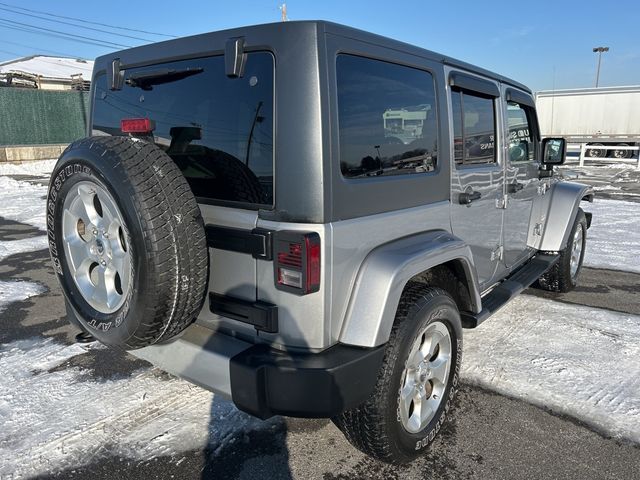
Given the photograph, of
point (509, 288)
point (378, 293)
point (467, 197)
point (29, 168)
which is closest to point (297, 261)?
point (378, 293)

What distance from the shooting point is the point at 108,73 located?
2662 mm

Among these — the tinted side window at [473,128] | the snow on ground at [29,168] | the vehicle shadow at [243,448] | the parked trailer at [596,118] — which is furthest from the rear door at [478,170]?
the parked trailer at [596,118]

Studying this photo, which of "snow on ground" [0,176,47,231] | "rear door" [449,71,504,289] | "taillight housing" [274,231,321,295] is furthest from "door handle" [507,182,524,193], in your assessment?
"snow on ground" [0,176,47,231]

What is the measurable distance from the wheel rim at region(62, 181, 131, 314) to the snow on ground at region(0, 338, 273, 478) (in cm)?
83

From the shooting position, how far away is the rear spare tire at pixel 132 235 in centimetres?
192

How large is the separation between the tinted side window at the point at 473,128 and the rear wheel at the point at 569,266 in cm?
193

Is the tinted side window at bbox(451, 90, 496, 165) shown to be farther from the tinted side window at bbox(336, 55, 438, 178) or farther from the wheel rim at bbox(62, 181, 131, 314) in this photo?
the wheel rim at bbox(62, 181, 131, 314)

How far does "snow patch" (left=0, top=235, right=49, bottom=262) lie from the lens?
6.53 m

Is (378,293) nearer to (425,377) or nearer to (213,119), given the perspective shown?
(425,377)

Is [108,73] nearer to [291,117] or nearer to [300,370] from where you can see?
[291,117]

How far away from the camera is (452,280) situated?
9.39 ft

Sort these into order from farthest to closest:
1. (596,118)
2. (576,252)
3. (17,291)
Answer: (596,118), (576,252), (17,291)

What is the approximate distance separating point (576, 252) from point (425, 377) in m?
3.52

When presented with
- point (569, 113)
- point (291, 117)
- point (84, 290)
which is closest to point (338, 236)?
point (291, 117)
